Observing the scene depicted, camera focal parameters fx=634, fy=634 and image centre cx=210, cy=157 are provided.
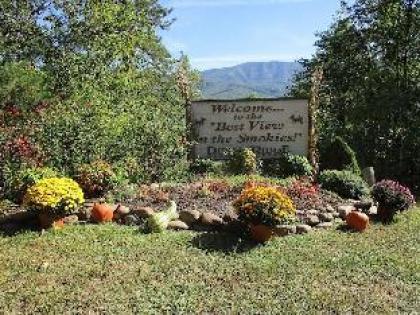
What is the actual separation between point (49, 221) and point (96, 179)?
2196 mm

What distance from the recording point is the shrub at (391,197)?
506 inches

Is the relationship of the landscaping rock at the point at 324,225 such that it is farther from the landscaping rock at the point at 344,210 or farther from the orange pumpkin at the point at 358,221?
the landscaping rock at the point at 344,210

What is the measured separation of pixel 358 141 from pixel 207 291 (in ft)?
47.7

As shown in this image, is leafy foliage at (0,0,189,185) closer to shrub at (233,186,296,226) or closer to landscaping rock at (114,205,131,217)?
landscaping rock at (114,205,131,217)

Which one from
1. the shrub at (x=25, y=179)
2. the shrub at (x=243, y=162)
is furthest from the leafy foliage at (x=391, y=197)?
the shrub at (x=25, y=179)

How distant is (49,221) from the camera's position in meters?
11.4

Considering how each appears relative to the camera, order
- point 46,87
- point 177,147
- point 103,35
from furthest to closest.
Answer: point 103,35 → point 46,87 → point 177,147

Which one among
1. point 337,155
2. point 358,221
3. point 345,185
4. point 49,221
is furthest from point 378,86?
point 49,221

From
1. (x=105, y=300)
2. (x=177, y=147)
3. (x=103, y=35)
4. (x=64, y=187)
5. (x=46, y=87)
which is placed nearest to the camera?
(x=105, y=300)

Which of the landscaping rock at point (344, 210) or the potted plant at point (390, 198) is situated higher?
the potted plant at point (390, 198)

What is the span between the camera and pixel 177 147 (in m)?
16.7

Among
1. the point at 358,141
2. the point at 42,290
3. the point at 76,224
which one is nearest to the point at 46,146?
the point at 76,224

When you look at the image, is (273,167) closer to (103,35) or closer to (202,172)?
(202,172)

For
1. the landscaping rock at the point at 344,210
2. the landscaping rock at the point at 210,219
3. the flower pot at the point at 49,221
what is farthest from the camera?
the landscaping rock at the point at 344,210
